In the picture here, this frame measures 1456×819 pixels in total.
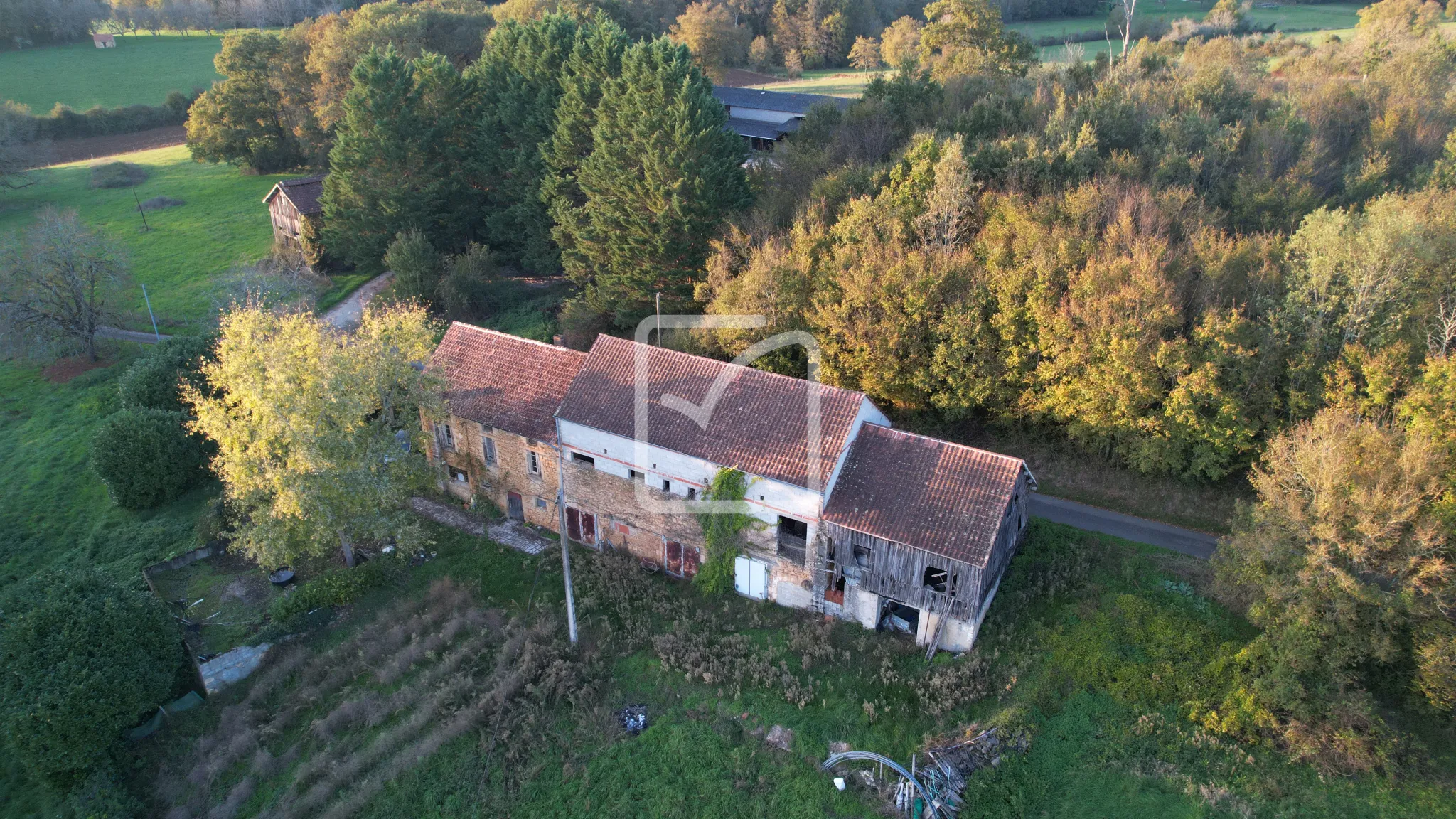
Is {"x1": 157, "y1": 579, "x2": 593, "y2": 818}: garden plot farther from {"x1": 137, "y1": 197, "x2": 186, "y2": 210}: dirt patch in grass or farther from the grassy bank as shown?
{"x1": 137, "y1": 197, "x2": 186, "y2": 210}: dirt patch in grass

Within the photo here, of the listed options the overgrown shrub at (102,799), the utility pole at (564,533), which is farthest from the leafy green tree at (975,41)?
the overgrown shrub at (102,799)

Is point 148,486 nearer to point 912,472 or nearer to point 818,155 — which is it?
point 912,472

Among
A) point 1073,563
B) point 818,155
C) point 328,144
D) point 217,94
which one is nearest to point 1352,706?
point 1073,563

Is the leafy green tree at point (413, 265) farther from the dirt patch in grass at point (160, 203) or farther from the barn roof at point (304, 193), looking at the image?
the dirt patch in grass at point (160, 203)

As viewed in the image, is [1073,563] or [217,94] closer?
[1073,563]

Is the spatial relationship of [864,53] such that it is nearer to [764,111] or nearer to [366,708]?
[764,111]

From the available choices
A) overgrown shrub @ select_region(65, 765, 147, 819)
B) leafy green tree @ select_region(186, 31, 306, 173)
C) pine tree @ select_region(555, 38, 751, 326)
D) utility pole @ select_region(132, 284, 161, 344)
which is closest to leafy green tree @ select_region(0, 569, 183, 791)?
overgrown shrub @ select_region(65, 765, 147, 819)
